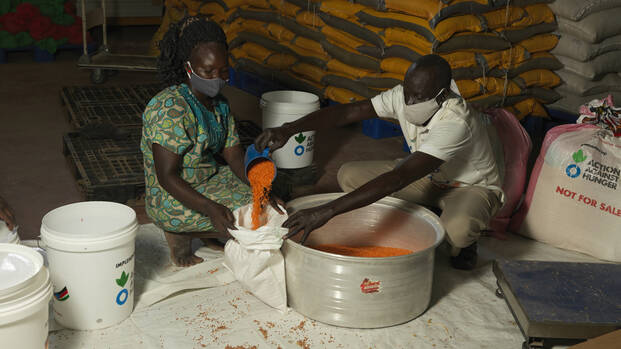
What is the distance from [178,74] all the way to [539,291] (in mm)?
1588

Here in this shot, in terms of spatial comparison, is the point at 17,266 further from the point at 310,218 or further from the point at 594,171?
the point at 594,171

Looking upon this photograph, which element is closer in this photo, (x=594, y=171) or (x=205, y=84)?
(x=205, y=84)

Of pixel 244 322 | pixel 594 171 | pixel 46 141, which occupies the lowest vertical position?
pixel 46 141

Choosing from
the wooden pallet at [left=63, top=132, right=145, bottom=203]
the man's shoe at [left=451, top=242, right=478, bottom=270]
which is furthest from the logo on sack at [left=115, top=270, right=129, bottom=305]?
the man's shoe at [left=451, top=242, right=478, bottom=270]

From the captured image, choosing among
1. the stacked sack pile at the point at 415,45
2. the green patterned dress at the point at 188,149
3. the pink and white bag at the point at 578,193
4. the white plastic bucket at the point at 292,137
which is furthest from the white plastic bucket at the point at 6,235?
the stacked sack pile at the point at 415,45

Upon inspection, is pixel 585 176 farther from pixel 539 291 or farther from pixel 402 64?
pixel 402 64

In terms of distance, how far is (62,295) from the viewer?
6.66ft

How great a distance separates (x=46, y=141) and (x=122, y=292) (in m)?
2.33

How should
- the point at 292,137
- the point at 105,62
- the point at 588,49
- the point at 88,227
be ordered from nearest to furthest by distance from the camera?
the point at 88,227 < the point at 292,137 < the point at 588,49 < the point at 105,62

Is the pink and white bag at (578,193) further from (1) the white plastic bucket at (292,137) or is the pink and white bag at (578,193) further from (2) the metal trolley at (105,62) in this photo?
(2) the metal trolley at (105,62)

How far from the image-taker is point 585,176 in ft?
9.05

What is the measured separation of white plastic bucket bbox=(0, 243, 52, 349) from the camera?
1.56 metres

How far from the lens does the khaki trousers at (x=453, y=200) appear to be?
98.2 inches

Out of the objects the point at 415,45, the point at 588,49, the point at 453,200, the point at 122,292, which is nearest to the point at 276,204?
the point at 122,292
